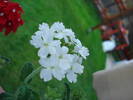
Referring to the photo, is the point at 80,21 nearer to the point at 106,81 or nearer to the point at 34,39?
the point at 106,81

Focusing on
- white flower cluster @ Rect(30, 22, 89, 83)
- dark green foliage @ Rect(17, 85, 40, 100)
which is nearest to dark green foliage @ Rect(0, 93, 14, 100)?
dark green foliage @ Rect(17, 85, 40, 100)

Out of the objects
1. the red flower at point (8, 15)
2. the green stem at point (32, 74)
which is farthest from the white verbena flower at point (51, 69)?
the red flower at point (8, 15)

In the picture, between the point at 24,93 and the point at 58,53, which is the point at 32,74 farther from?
the point at 58,53

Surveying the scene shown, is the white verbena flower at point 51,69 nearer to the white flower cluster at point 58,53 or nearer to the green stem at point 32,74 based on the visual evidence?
the white flower cluster at point 58,53

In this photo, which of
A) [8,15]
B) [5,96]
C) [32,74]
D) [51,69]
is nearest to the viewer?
[51,69]

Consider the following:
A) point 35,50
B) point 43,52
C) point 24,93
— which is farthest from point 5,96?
point 35,50

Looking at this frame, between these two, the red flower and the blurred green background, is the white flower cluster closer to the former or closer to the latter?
the blurred green background
